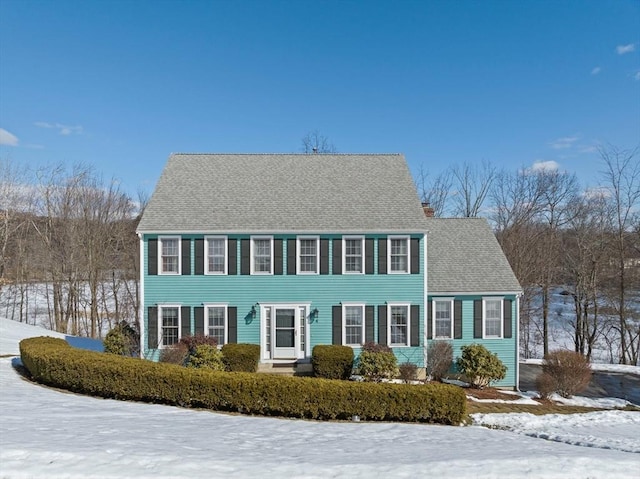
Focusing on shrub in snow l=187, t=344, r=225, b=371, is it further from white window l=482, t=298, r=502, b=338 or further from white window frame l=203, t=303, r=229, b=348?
white window l=482, t=298, r=502, b=338

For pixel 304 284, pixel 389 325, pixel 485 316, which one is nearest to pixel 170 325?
pixel 304 284

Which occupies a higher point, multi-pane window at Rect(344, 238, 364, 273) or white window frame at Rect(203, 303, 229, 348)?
multi-pane window at Rect(344, 238, 364, 273)

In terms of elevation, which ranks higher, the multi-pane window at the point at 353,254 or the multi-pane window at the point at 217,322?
the multi-pane window at the point at 353,254

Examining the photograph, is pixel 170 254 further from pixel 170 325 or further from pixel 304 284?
pixel 304 284

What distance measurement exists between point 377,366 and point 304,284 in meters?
3.93

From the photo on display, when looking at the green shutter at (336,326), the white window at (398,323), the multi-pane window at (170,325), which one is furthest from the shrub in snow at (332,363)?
the multi-pane window at (170,325)

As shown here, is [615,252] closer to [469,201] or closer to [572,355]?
[469,201]

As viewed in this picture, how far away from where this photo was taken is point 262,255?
15.1 metres

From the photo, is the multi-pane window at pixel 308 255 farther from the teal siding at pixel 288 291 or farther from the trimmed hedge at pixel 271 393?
the trimmed hedge at pixel 271 393

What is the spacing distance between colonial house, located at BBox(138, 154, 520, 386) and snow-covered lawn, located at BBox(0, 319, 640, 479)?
544cm

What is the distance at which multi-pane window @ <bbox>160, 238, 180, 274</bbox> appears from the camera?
14.9 metres

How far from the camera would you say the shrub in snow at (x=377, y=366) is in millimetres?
13461

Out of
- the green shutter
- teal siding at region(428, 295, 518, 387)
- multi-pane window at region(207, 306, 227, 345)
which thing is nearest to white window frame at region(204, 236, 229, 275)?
multi-pane window at region(207, 306, 227, 345)

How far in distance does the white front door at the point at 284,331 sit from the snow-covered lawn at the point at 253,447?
5.73 m
